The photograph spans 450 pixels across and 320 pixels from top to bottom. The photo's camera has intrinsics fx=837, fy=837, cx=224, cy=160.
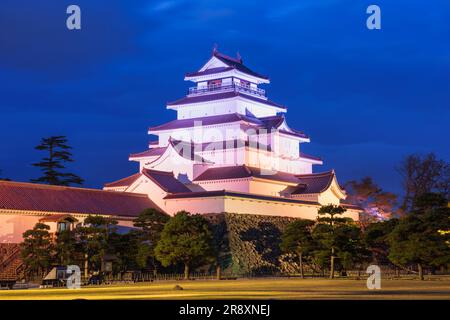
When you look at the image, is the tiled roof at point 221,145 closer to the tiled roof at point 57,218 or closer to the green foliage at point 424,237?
the tiled roof at point 57,218

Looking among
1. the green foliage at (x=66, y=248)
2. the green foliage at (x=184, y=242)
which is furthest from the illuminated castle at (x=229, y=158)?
the green foliage at (x=66, y=248)

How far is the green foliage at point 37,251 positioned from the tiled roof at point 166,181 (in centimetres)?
1586

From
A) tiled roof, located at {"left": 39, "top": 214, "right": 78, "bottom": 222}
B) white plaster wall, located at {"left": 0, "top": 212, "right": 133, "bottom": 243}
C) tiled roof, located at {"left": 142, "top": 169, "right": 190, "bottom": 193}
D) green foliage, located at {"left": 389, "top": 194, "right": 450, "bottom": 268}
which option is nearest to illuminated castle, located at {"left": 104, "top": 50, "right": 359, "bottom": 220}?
tiled roof, located at {"left": 142, "top": 169, "right": 190, "bottom": 193}

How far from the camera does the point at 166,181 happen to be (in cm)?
6694

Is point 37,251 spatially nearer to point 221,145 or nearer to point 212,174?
point 212,174

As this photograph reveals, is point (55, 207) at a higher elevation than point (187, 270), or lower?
higher

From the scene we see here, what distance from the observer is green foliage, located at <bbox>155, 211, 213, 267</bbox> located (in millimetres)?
52344

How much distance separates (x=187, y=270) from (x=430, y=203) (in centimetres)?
1549

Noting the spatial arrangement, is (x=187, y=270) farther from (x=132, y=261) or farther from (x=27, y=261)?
(x=27, y=261)

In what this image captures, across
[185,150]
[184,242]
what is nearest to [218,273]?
[184,242]

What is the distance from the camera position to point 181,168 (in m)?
70.9

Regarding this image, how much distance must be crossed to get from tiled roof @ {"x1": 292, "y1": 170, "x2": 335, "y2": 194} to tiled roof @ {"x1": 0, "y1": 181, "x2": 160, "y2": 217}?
14958 millimetres

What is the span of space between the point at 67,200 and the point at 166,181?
415 inches
